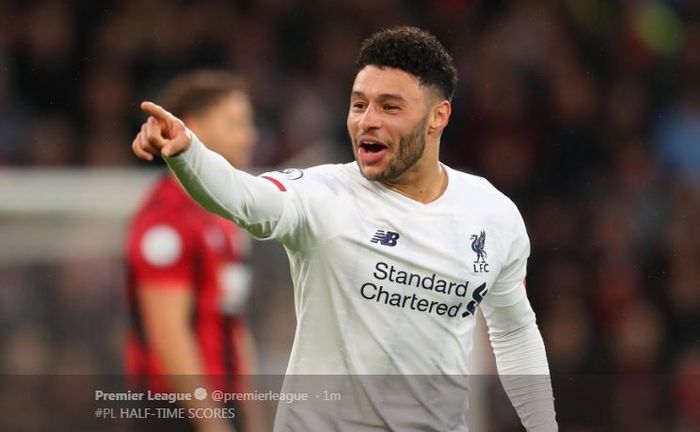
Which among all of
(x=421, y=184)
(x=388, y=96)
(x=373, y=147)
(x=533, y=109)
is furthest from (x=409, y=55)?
(x=533, y=109)

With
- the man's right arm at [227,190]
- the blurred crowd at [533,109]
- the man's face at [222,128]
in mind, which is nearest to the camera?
the man's right arm at [227,190]

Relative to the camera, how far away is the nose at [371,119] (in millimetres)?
3502

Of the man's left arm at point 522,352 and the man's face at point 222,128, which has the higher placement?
the man's face at point 222,128

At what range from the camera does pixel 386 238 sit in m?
3.54

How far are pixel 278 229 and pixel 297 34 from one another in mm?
6372

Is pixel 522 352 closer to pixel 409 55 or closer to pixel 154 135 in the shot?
pixel 409 55

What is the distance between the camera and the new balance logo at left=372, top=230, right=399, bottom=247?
11.6 feet

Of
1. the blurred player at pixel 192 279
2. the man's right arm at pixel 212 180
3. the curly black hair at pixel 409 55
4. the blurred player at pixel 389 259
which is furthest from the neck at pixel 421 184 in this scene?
the blurred player at pixel 192 279

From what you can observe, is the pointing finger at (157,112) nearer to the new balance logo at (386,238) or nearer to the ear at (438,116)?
the new balance logo at (386,238)

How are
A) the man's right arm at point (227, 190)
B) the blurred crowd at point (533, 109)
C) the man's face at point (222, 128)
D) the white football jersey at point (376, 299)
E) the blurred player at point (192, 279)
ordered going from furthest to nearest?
the blurred crowd at point (533, 109)
the man's face at point (222, 128)
the blurred player at point (192, 279)
the white football jersey at point (376, 299)
the man's right arm at point (227, 190)

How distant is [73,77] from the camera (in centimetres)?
867

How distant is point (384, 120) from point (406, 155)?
127 millimetres

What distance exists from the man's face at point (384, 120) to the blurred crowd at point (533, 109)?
4188 mm

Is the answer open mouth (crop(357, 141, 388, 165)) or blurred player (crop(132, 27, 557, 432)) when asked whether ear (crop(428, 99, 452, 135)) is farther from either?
open mouth (crop(357, 141, 388, 165))
